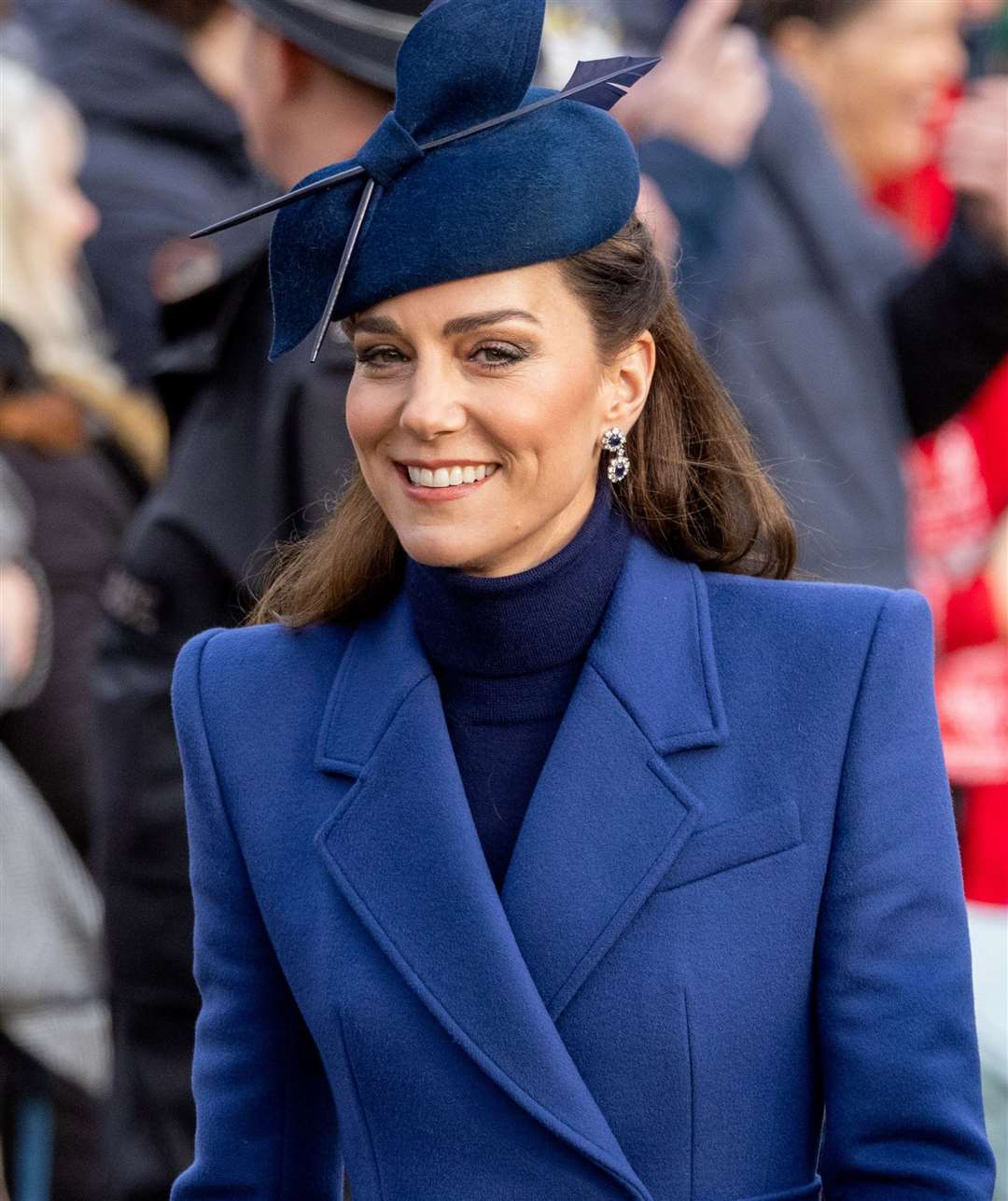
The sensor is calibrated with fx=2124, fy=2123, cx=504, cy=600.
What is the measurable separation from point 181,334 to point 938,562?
1.80 metres

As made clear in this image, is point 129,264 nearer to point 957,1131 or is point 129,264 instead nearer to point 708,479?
point 708,479

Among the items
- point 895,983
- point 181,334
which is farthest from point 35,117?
point 895,983

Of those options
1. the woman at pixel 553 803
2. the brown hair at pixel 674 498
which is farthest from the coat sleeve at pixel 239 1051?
the brown hair at pixel 674 498

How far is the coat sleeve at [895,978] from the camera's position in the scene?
82.6 inches

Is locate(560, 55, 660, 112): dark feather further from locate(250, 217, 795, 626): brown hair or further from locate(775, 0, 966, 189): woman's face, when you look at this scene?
locate(775, 0, 966, 189): woman's face

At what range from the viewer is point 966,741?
4520mm

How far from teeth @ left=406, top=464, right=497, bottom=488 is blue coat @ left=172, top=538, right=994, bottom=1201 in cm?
23

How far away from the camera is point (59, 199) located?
5.19 m

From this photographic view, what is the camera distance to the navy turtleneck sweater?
2.29 meters

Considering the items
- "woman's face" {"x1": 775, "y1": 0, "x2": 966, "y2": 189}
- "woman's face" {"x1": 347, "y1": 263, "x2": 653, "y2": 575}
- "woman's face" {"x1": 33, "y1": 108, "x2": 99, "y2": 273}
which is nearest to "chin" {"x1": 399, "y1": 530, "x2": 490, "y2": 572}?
"woman's face" {"x1": 347, "y1": 263, "x2": 653, "y2": 575}

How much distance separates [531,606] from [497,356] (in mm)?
284

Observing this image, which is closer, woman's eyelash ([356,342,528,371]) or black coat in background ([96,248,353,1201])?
woman's eyelash ([356,342,528,371])

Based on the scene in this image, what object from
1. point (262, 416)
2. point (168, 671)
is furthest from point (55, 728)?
point (262, 416)

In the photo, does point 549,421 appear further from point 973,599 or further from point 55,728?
point 973,599
